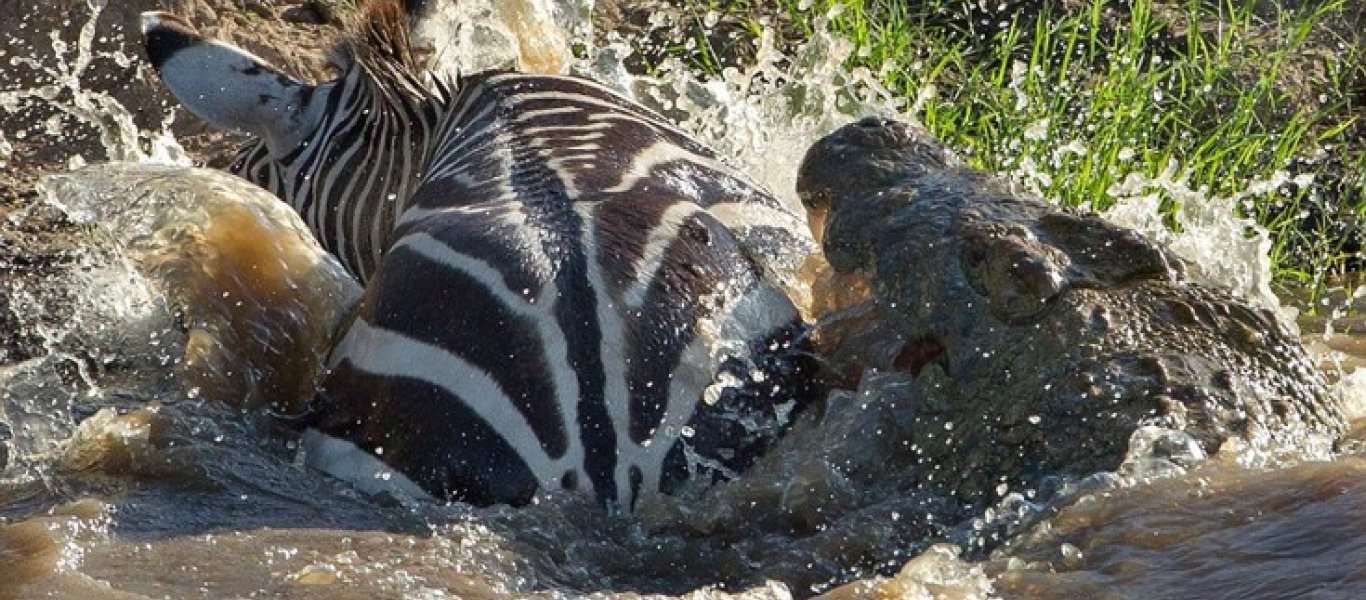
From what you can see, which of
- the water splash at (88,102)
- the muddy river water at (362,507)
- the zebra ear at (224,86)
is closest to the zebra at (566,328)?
the muddy river water at (362,507)

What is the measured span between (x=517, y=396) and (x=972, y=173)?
960 mm

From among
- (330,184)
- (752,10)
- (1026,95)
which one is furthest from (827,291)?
(752,10)

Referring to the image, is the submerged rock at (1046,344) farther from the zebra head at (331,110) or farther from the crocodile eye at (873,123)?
the zebra head at (331,110)

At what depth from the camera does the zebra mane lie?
4988 mm

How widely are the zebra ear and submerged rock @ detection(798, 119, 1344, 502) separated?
203 cm

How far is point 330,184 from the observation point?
5168 mm

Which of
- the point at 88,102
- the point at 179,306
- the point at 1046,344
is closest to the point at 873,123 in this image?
the point at 1046,344

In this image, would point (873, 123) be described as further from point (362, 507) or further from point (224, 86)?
point (224, 86)

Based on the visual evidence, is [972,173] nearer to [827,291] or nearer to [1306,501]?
[827,291]

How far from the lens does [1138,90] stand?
6266 mm

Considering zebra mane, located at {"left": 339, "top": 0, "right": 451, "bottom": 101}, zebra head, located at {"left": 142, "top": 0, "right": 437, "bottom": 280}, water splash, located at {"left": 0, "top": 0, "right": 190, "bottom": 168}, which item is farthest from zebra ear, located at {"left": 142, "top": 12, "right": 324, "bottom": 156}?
water splash, located at {"left": 0, "top": 0, "right": 190, "bottom": 168}

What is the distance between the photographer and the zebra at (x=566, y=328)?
11.3 ft

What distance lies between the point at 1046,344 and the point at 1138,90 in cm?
308

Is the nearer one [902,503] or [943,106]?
[902,503]
